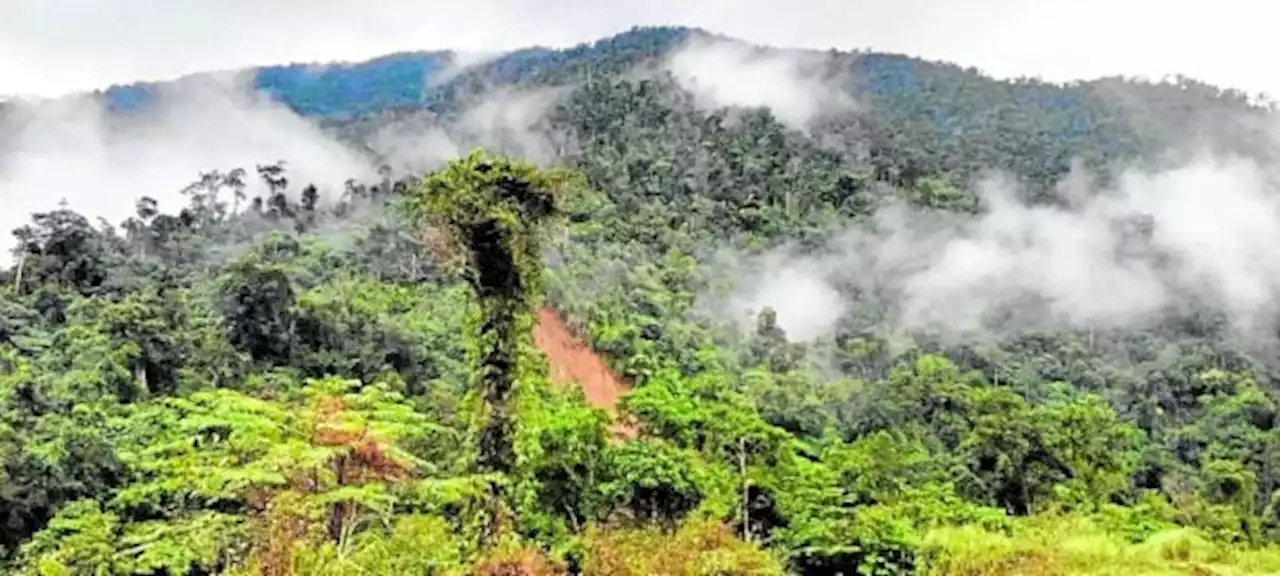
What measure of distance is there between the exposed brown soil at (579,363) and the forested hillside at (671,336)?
226mm

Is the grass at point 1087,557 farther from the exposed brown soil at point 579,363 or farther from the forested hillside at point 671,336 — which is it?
the exposed brown soil at point 579,363

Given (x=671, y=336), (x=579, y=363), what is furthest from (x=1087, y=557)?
(x=671, y=336)

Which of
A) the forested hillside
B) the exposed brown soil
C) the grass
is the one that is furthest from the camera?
the exposed brown soil

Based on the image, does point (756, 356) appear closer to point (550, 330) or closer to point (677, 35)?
point (550, 330)

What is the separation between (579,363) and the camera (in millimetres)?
34844

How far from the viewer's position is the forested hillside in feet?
39.7

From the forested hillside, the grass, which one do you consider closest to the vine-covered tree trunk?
the forested hillside

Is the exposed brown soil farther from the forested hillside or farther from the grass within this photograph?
the grass

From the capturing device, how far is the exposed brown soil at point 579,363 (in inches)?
1325

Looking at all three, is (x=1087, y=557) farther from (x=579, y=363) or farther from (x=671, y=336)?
(x=671, y=336)

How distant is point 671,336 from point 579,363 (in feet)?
9.03

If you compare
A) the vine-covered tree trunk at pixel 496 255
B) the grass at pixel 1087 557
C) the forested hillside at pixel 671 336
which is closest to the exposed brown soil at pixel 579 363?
the forested hillside at pixel 671 336

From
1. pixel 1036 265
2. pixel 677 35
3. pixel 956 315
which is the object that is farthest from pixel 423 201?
pixel 677 35

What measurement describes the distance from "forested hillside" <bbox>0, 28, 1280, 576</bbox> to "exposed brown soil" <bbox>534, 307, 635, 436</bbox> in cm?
23
